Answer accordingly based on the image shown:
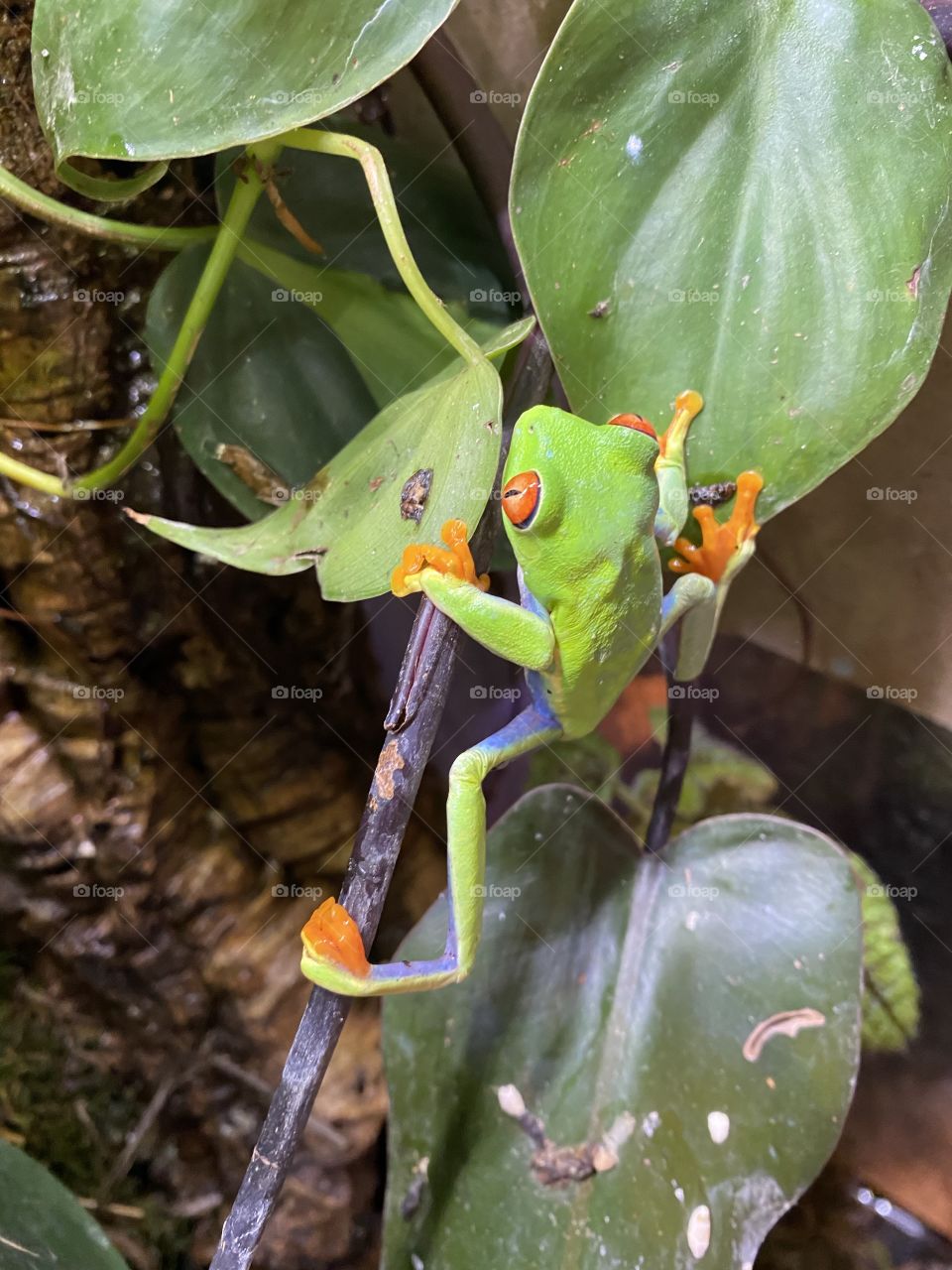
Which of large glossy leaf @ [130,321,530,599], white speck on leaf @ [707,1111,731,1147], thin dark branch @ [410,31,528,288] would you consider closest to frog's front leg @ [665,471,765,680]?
large glossy leaf @ [130,321,530,599]

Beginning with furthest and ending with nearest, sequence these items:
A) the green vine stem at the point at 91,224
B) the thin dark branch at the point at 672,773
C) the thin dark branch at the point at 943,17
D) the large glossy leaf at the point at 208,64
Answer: the thin dark branch at the point at 672,773, the green vine stem at the point at 91,224, the thin dark branch at the point at 943,17, the large glossy leaf at the point at 208,64

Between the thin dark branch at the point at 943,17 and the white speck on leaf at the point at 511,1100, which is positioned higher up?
the thin dark branch at the point at 943,17

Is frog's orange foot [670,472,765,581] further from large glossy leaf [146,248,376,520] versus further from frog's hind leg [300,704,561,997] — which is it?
large glossy leaf [146,248,376,520]

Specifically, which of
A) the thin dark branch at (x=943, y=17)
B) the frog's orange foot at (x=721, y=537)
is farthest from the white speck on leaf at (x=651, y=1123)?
the thin dark branch at (x=943, y=17)

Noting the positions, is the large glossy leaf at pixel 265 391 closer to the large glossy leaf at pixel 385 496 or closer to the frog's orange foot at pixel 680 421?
the large glossy leaf at pixel 385 496

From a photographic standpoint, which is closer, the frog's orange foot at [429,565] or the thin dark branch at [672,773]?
the frog's orange foot at [429,565]

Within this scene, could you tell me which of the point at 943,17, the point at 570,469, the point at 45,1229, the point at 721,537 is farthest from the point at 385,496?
the point at 45,1229

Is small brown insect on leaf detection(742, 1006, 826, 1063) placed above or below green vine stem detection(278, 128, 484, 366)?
below
